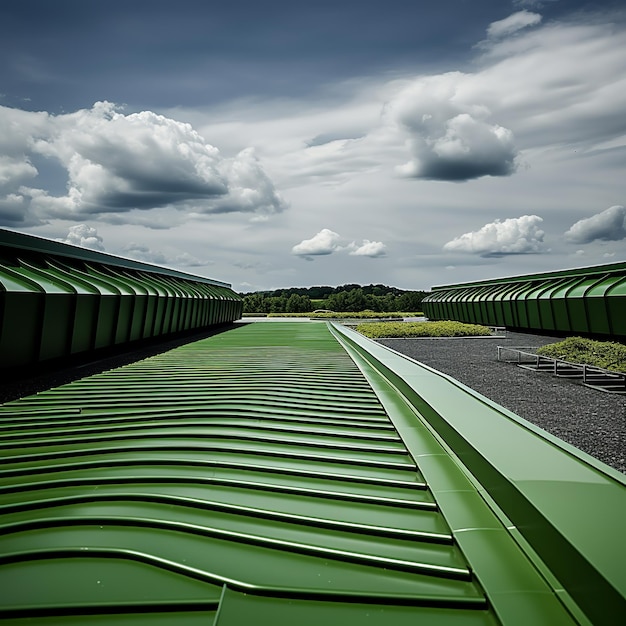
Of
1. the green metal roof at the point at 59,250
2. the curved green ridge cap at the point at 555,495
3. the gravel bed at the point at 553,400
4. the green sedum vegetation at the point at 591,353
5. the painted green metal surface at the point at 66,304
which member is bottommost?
the gravel bed at the point at 553,400

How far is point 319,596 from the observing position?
6.77ft

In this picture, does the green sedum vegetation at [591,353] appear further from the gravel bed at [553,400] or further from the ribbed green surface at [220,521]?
the ribbed green surface at [220,521]

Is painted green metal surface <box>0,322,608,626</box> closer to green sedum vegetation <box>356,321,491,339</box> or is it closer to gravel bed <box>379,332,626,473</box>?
gravel bed <box>379,332,626,473</box>

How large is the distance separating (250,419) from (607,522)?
334 centimetres

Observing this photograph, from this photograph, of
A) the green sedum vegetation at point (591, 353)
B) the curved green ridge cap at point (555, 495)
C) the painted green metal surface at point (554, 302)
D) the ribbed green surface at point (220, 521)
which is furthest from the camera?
the painted green metal surface at point (554, 302)

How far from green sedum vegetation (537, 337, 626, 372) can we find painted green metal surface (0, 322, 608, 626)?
10725mm

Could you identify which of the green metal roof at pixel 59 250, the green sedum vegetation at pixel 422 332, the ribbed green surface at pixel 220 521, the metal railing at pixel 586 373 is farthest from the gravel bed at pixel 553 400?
the green metal roof at pixel 59 250

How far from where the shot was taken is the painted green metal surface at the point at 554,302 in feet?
70.9

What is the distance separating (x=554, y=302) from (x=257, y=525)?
27249mm

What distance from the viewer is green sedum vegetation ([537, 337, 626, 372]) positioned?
13.6 metres

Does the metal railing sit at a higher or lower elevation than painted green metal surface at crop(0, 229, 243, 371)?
lower

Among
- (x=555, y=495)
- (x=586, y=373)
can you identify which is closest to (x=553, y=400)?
(x=586, y=373)

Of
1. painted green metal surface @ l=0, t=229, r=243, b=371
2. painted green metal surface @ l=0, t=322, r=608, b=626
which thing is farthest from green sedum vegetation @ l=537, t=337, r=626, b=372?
painted green metal surface @ l=0, t=229, r=243, b=371

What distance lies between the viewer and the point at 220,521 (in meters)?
2.71
